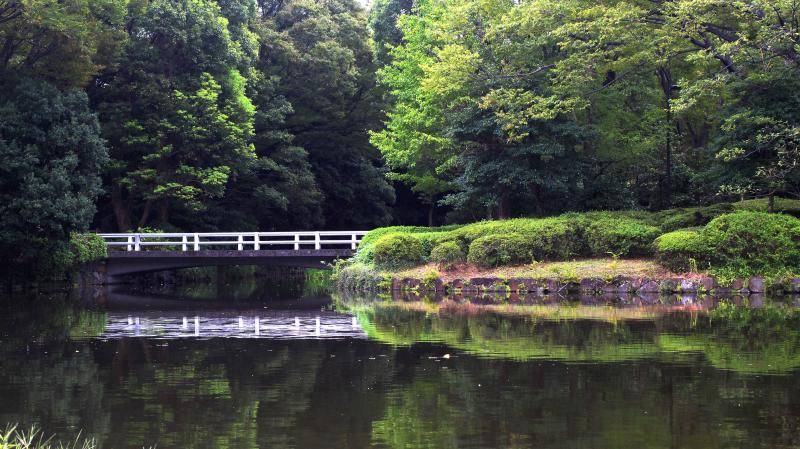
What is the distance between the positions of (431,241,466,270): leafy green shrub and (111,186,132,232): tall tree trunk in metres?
19.2

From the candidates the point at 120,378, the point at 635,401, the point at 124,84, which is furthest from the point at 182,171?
the point at 635,401

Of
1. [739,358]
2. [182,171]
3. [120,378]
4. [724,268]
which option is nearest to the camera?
[120,378]

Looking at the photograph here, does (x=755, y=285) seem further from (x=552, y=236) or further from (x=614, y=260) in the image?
(x=552, y=236)

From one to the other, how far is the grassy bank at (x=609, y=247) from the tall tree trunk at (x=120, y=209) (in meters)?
15.2

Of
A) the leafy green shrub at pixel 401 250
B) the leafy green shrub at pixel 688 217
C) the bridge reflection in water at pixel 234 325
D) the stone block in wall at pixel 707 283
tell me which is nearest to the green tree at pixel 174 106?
the leafy green shrub at pixel 401 250

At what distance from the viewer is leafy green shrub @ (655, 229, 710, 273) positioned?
25469mm

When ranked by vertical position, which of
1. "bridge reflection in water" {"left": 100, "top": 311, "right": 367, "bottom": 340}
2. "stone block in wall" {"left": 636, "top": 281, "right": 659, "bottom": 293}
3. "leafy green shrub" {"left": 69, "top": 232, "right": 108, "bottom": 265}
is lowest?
"bridge reflection in water" {"left": 100, "top": 311, "right": 367, "bottom": 340}

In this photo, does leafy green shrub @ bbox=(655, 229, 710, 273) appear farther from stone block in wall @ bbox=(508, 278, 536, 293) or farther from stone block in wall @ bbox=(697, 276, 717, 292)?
stone block in wall @ bbox=(508, 278, 536, 293)

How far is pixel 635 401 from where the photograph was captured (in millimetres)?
9336

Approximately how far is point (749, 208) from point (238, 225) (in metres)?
26.5

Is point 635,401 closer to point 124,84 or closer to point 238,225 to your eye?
point 124,84

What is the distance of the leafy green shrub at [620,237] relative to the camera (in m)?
27.2

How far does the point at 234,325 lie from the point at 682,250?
1294cm

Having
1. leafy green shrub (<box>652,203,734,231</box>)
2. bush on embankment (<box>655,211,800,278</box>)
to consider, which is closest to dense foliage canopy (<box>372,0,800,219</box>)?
leafy green shrub (<box>652,203,734,231</box>)
